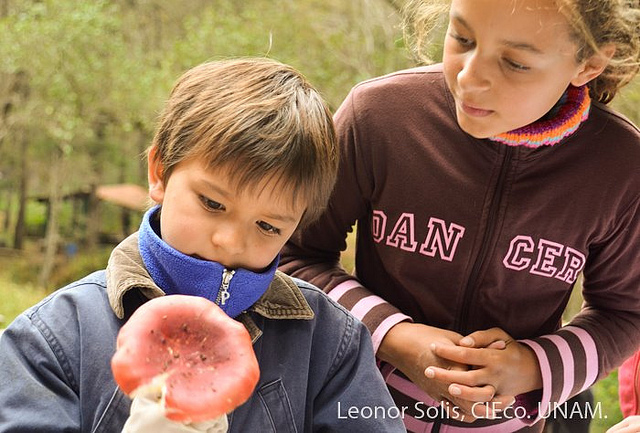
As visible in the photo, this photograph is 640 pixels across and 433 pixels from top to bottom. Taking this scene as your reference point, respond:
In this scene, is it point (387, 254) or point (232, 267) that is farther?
point (387, 254)

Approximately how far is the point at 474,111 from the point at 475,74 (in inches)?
2.5

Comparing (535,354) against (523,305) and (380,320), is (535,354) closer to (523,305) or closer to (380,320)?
(523,305)

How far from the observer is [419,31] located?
1.25m

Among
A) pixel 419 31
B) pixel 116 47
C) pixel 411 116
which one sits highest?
pixel 419 31

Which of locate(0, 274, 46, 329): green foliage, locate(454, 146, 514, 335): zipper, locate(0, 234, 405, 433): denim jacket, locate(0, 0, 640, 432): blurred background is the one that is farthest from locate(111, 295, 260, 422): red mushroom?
locate(0, 0, 640, 432): blurred background

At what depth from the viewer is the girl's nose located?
3.26 ft

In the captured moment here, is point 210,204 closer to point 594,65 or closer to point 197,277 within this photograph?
point 197,277

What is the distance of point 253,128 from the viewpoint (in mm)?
909

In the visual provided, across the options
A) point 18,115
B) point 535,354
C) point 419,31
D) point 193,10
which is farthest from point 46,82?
point 535,354

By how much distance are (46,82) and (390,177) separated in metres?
3.41

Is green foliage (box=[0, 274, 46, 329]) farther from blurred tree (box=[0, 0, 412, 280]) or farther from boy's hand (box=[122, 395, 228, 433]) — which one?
boy's hand (box=[122, 395, 228, 433])

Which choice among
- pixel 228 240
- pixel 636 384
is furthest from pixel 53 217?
pixel 228 240

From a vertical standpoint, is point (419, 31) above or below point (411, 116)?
above

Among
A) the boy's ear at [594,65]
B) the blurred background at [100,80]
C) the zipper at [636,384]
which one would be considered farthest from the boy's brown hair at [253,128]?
the blurred background at [100,80]
